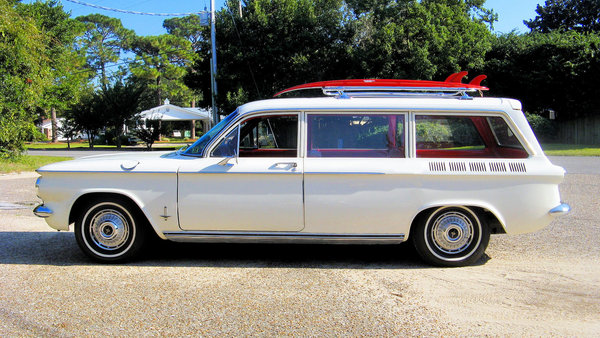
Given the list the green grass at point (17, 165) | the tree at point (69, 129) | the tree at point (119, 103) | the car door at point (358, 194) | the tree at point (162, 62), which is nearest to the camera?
the car door at point (358, 194)

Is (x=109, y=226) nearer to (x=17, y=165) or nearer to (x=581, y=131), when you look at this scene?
(x=17, y=165)

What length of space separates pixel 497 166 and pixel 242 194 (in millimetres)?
2651

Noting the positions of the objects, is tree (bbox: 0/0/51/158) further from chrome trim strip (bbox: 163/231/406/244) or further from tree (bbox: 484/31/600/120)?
tree (bbox: 484/31/600/120)

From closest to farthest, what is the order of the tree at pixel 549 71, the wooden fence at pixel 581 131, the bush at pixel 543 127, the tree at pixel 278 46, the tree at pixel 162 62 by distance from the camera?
1. the tree at pixel 278 46
2. the tree at pixel 549 71
3. the wooden fence at pixel 581 131
4. the bush at pixel 543 127
5. the tree at pixel 162 62

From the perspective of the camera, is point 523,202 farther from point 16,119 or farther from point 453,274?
point 16,119

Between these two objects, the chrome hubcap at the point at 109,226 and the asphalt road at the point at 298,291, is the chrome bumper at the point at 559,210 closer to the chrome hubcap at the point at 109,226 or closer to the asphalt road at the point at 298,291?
the asphalt road at the point at 298,291

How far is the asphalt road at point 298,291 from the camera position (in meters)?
3.70

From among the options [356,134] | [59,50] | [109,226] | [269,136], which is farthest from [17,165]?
[59,50]

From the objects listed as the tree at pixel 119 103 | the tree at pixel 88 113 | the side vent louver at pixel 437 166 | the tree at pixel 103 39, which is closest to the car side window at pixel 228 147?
the side vent louver at pixel 437 166

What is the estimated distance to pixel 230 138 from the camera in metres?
5.27

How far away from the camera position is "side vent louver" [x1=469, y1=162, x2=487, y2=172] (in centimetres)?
501

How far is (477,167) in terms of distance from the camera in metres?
5.04

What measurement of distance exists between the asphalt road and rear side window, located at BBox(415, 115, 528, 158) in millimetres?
1233

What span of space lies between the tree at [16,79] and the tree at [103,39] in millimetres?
49066
